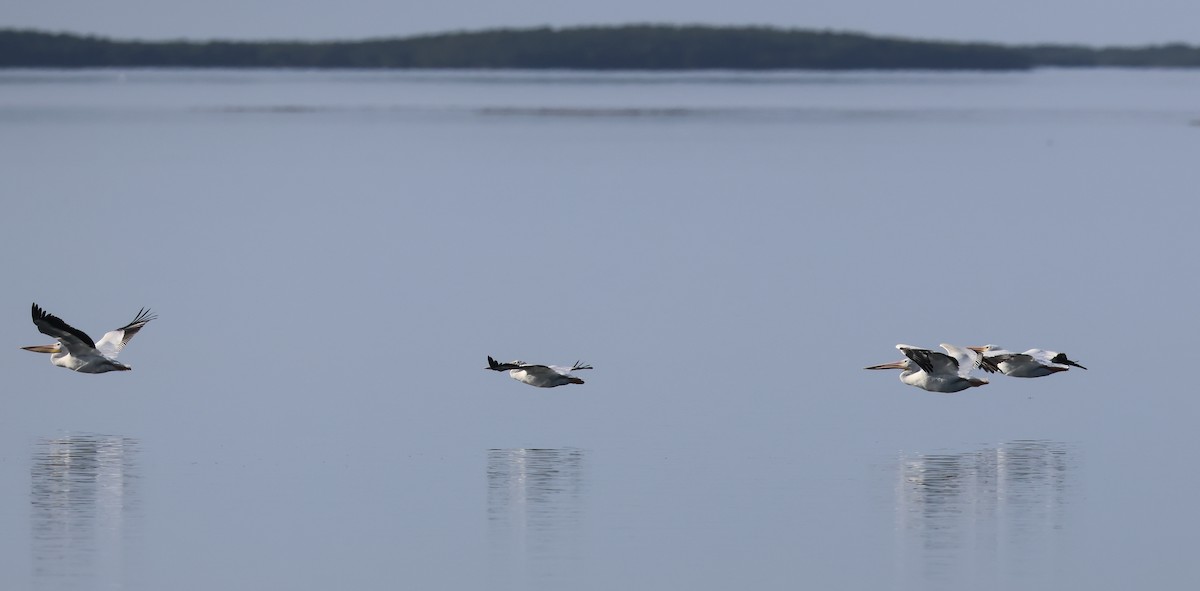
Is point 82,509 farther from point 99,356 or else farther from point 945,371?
point 945,371

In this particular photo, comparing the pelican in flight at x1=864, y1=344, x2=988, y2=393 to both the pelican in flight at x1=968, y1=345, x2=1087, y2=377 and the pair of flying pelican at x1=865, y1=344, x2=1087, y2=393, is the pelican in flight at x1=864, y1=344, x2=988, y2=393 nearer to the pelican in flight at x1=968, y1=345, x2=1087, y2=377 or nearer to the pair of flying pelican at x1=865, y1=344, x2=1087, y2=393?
the pair of flying pelican at x1=865, y1=344, x2=1087, y2=393

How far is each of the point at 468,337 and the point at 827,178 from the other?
90.3 ft

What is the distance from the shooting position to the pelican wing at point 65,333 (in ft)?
58.6

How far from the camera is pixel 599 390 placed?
66.0 feet

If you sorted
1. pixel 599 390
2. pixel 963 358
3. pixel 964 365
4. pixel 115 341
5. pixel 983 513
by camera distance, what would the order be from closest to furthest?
pixel 983 513 < pixel 964 365 < pixel 963 358 < pixel 115 341 < pixel 599 390

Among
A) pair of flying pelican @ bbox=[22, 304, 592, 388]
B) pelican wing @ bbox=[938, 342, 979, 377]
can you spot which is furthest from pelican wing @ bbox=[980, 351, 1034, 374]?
pair of flying pelican @ bbox=[22, 304, 592, 388]

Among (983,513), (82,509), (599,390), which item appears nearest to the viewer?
(983,513)

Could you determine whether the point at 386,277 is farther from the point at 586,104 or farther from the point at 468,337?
the point at 586,104

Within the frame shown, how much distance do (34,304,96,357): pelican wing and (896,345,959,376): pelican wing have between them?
7.09 meters

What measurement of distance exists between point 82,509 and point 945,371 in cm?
747

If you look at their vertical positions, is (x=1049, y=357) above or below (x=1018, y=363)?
above

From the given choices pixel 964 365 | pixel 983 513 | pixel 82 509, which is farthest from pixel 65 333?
pixel 983 513

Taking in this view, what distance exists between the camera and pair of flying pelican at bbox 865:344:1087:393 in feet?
59.8

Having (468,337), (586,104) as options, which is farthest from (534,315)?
(586,104)
